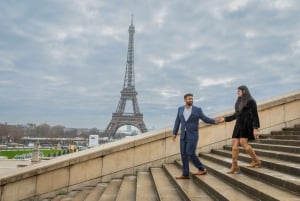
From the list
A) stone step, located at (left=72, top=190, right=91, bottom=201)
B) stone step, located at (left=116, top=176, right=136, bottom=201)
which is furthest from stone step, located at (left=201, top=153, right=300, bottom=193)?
stone step, located at (left=72, top=190, right=91, bottom=201)

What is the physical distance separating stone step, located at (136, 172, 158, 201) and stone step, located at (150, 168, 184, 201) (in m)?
0.12

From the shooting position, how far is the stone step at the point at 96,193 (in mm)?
6825

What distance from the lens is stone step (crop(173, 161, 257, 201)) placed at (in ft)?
15.4

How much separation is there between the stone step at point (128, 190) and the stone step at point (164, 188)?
483 millimetres

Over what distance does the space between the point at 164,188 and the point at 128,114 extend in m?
59.7

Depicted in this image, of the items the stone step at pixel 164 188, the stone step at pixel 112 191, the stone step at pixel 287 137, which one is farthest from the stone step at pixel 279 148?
the stone step at pixel 112 191

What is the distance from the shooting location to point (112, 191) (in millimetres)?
7129

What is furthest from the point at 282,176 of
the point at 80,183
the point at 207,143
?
the point at 80,183

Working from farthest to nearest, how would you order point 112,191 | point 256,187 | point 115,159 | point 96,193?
point 115,159 → point 96,193 → point 112,191 → point 256,187

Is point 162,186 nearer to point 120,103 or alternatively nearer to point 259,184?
point 259,184

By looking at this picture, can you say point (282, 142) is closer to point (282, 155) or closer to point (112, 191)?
point (282, 155)

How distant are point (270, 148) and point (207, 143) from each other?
2.23 m

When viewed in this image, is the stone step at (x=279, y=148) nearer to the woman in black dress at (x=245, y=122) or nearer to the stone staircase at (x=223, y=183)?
the stone staircase at (x=223, y=183)

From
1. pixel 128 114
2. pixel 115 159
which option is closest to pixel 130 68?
pixel 128 114
